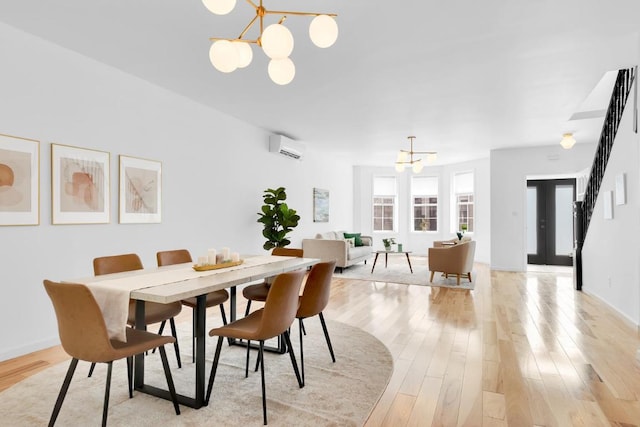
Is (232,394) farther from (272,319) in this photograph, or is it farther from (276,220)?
(276,220)

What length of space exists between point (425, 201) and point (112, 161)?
881 cm

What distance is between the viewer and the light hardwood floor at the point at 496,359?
2.20 meters

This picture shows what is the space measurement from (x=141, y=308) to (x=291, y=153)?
16.2ft

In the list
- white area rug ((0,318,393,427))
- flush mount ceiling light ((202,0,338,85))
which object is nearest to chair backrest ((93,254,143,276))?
white area rug ((0,318,393,427))

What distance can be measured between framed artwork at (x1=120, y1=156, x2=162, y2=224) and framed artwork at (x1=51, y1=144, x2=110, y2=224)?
7.6 inches

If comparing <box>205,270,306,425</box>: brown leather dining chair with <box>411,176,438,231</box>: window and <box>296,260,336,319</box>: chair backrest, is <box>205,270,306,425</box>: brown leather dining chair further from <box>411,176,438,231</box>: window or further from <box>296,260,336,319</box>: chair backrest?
<box>411,176,438,231</box>: window

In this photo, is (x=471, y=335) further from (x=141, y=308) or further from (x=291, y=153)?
(x=291, y=153)

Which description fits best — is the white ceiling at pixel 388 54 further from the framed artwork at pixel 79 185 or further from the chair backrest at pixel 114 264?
the chair backrest at pixel 114 264

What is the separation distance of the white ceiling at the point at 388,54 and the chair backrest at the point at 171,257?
1.90m

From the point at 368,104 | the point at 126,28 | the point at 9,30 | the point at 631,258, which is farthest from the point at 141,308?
the point at 631,258

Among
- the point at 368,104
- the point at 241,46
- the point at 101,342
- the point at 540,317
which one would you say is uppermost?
the point at 368,104

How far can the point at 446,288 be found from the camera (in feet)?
19.6

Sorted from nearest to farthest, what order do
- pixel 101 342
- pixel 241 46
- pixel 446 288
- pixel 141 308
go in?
1. pixel 101 342
2. pixel 241 46
3. pixel 141 308
4. pixel 446 288

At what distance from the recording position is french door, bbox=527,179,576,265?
867 centimetres
